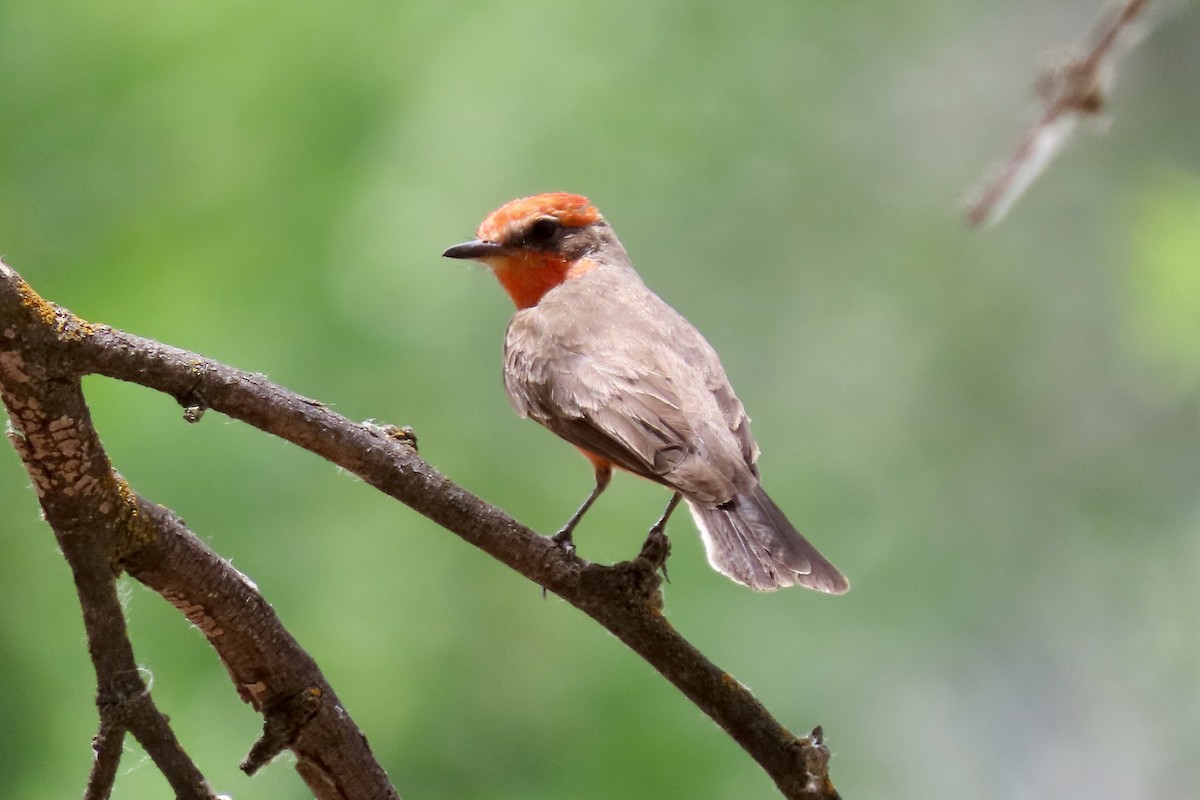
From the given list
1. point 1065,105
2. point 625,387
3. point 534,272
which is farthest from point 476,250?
point 1065,105

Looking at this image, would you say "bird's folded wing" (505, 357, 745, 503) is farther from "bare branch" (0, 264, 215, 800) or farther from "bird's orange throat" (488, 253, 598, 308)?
"bare branch" (0, 264, 215, 800)

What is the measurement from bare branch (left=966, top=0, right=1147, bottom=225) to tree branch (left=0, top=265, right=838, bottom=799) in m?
0.81

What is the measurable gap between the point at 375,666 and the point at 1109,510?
3.16 meters

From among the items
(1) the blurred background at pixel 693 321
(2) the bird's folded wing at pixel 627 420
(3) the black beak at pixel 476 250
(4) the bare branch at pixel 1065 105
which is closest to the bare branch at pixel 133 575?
(2) the bird's folded wing at pixel 627 420

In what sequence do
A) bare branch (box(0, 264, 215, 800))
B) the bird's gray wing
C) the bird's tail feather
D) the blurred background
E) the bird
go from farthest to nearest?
the blurred background
the bird's gray wing
the bird
the bird's tail feather
bare branch (box(0, 264, 215, 800))

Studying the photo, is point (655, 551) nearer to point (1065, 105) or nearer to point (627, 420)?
point (627, 420)

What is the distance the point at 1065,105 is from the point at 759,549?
2.99ft

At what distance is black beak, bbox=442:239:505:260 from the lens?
142 inches

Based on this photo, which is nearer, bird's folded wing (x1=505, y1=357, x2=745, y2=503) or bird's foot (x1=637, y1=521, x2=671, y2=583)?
bird's foot (x1=637, y1=521, x2=671, y2=583)

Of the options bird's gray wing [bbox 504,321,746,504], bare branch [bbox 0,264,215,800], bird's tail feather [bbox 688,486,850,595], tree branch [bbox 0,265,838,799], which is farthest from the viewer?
bird's gray wing [bbox 504,321,746,504]

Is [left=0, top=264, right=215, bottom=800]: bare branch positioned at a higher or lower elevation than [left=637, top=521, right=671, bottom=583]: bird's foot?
lower

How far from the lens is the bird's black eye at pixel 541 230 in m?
3.77

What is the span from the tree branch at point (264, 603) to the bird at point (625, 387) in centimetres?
34

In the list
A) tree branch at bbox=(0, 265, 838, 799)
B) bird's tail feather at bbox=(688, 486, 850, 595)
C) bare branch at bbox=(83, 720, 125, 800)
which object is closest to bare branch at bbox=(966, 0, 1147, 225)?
bird's tail feather at bbox=(688, 486, 850, 595)
